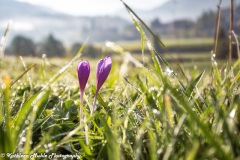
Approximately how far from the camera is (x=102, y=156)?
100cm

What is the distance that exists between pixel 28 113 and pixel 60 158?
0.17 m

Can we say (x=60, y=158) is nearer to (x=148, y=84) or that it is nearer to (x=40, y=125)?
(x=40, y=125)

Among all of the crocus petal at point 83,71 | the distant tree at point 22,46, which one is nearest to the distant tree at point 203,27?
the distant tree at point 22,46

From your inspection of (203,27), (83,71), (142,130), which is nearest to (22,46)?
(83,71)

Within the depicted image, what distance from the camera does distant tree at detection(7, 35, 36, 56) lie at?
137 inches

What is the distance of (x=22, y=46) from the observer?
10.5 ft

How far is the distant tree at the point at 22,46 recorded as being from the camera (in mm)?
3478

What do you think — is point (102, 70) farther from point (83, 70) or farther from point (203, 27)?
point (203, 27)

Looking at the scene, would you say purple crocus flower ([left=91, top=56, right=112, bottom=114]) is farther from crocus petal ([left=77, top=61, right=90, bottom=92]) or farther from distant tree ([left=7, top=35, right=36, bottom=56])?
distant tree ([left=7, top=35, right=36, bottom=56])

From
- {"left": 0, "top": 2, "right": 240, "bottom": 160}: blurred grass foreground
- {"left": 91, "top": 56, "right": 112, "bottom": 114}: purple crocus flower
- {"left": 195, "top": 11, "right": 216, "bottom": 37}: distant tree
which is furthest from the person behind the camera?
{"left": 195, "top": 11, "right": 216, "bottom": 37}: distant tree

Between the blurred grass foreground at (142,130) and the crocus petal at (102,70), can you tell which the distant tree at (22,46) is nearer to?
the crocus petal at (102,70)

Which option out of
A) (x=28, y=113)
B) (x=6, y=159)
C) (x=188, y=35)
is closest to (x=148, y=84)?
(x=28, y=113)

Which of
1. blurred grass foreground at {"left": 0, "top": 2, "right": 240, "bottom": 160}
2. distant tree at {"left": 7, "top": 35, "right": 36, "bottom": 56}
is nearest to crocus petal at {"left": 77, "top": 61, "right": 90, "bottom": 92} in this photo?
blurred grass foreground at {"left": 0, "top": 2, "right": 240, "bottom": 160}

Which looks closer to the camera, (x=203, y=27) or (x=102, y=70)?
(x=102, y=70)
